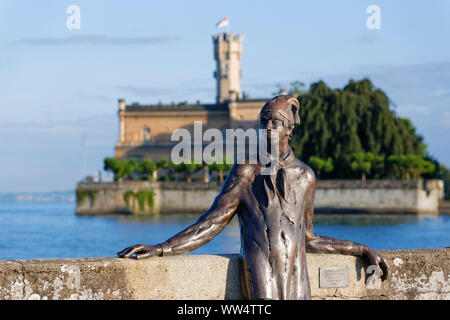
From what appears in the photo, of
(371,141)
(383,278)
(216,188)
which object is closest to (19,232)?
(216,188)

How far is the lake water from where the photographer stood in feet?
119

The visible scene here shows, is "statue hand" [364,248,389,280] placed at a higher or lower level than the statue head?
lower

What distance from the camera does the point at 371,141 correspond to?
55406mm

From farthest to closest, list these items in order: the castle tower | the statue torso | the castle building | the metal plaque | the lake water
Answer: the castle tower < the castle building < the lake water < the metal plaque < the statue torso

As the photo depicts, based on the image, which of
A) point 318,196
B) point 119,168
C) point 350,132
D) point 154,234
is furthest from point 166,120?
point 154,234

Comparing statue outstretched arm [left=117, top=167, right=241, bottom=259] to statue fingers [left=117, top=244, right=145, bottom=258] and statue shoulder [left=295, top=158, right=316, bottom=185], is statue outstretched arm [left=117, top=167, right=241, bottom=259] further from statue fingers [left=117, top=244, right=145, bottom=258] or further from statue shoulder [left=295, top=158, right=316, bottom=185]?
statue shoulder [left=295, top=158, right=316, bottom=185]

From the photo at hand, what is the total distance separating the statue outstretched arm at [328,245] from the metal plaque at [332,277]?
104 mm

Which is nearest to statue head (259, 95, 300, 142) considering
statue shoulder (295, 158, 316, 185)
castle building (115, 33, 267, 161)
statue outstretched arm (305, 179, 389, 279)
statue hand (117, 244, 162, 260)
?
statue shoulder (295, 158, 316, 185)

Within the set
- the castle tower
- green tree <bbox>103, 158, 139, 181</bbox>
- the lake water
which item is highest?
the castle tower

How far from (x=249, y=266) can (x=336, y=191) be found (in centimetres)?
5258

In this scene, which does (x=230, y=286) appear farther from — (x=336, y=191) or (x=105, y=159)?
(x=105, y=159)

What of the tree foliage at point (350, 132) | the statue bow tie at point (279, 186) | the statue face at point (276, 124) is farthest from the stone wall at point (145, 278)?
the tree foliage at point (350, 132)

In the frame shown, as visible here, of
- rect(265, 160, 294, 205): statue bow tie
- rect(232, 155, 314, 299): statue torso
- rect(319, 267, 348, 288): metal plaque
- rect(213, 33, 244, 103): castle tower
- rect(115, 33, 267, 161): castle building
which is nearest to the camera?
rect(232, 155, 314, 299): statue torso

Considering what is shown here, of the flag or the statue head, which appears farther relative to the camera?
the flag
